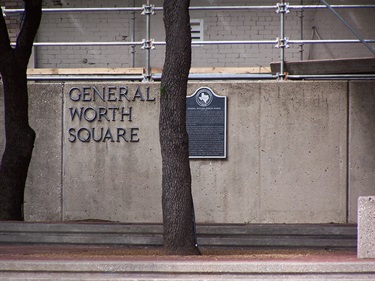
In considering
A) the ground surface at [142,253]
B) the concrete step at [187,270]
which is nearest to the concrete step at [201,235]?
the ground surface at [142,253]

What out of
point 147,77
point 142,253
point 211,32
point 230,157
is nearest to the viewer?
point 142,253

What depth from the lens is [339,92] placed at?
15961 mm

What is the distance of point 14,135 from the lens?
14719mm

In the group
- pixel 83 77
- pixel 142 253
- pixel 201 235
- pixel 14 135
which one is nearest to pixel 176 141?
pixel 142 253

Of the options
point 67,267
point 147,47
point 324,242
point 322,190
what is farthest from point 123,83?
point 67,267

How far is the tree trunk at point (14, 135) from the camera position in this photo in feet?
48.0

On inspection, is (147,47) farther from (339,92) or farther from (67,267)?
(67,267)

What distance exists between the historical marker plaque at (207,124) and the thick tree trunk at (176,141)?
4347 millimetres

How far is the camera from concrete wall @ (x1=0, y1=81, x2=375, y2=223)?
1595 centimetres

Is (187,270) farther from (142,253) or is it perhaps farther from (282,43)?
(282,43)

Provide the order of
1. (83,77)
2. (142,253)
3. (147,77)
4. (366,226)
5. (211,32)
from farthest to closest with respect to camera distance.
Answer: (211,32) → (83,77) → (147,77) → (142,253) → (366,226)

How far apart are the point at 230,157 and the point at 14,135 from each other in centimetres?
383

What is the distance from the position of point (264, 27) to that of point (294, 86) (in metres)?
3.00

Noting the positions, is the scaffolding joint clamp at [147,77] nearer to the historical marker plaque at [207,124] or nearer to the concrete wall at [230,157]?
the concrete wall at [230,157]
